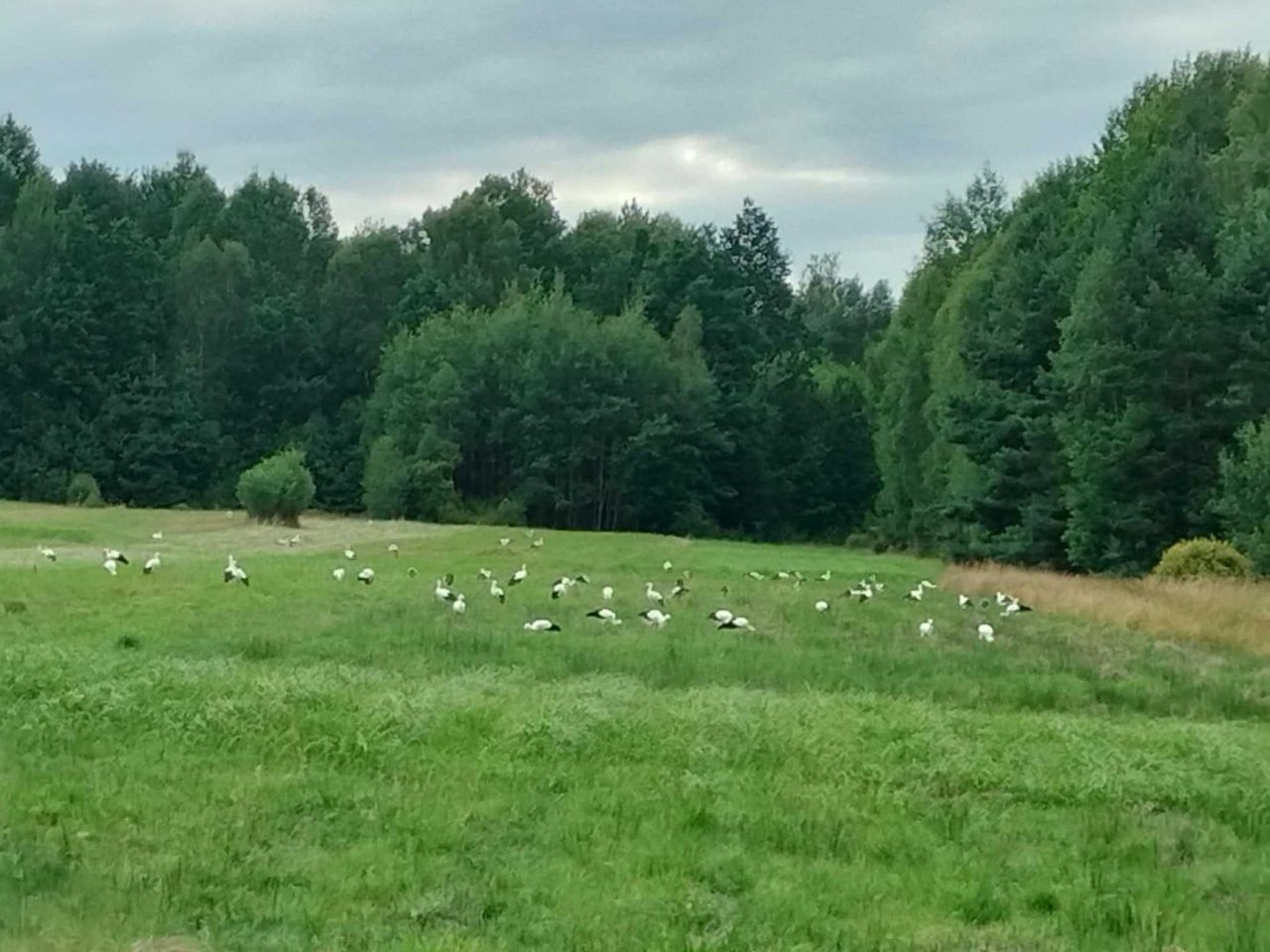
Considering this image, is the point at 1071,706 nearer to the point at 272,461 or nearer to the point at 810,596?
the point at 810,596

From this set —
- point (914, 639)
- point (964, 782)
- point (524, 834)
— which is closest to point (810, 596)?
point (914, 639)

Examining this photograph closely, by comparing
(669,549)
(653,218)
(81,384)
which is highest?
(653,218)

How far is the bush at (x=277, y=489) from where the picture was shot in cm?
5916

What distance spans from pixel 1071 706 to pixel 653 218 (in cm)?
10490

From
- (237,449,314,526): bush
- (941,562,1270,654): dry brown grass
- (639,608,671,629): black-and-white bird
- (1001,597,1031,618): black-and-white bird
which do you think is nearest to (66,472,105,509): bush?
(237,449,314,526): bush

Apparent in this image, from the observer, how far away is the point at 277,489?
59.2m

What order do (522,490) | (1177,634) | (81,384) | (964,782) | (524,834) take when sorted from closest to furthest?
(524,834)
(964,782)
(1177,634)
(522,490)
(81,384)

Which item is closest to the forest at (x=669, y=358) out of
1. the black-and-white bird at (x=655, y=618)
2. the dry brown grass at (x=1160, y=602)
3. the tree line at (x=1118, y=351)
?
the tree line at (x=1118, y=351)

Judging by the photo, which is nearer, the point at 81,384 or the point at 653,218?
the point at 81,384

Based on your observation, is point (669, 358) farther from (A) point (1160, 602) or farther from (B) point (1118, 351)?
(A) point (1160, 602)

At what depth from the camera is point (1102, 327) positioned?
5131cm

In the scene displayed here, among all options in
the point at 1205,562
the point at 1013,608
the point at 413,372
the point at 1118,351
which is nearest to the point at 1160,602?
the point at 1013,608

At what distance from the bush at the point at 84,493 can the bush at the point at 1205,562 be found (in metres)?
49.6

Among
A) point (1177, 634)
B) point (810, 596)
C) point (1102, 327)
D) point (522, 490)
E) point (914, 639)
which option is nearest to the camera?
point (914, 639)
